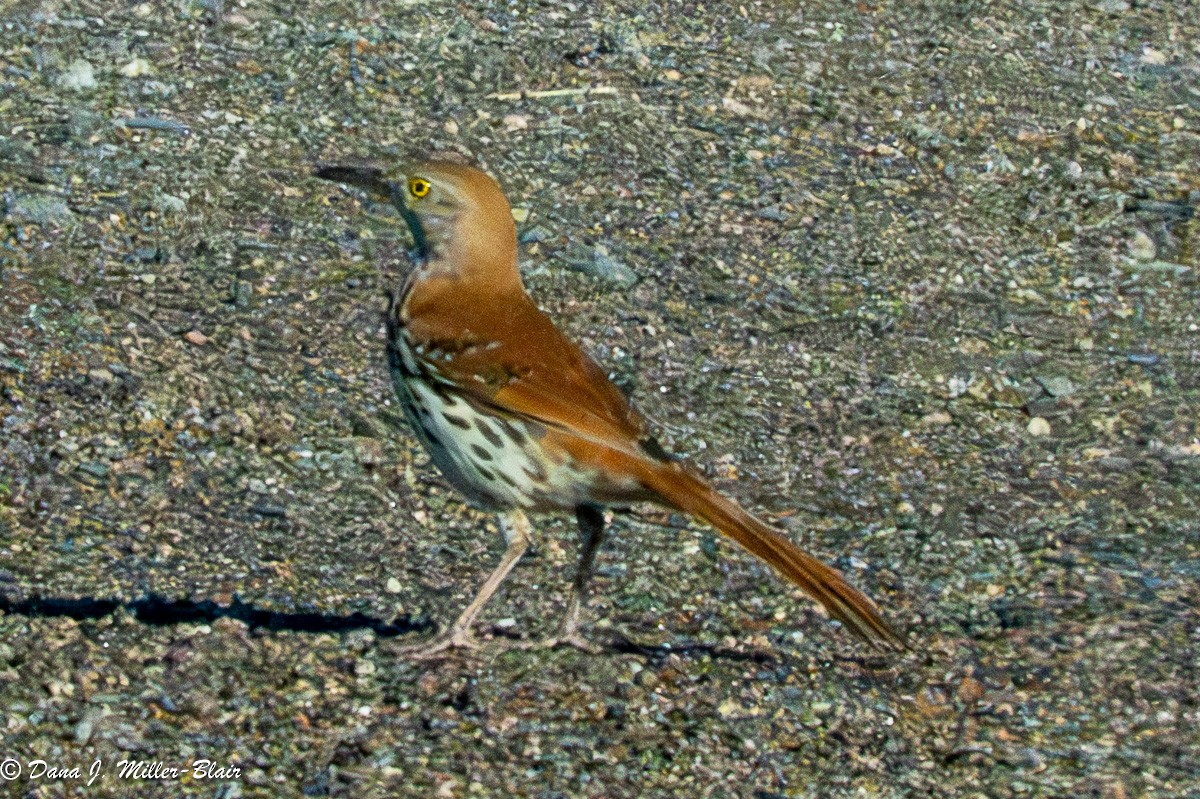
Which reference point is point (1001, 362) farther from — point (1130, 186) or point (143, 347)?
point (143, 347)

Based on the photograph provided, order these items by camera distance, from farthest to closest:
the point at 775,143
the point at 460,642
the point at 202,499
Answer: the point at 775,143 < the point at 202,499 < the point at 460,642

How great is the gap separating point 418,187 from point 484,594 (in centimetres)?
102

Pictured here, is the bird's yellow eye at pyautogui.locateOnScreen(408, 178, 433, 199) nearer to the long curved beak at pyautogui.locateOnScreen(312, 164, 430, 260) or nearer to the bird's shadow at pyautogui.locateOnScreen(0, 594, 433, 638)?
the long curved beak at pyautogui.locateOnScreen(312, 164, 430, 260)

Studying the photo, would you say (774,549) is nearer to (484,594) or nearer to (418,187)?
(484,594)

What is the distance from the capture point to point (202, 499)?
4.45 metres

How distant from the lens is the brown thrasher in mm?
3846

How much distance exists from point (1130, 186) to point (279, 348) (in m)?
2.98

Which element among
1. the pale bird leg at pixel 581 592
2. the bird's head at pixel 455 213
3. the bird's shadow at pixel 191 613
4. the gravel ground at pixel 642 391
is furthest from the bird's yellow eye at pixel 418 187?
the bird's shadow at pixel 191 613

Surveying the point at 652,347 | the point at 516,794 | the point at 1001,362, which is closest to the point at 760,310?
the point at 652,347

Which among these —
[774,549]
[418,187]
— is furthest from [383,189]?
[774,549]

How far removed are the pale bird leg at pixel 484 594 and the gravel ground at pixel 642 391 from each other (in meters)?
0.06

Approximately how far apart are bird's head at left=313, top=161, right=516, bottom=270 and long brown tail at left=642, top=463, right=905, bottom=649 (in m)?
0.81

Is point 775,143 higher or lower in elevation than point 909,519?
higher

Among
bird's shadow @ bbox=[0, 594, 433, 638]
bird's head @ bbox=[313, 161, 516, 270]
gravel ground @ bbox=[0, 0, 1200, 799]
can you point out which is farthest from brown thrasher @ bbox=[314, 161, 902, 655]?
gravel ground @ bbox=[0, 0, 1200, 799]
